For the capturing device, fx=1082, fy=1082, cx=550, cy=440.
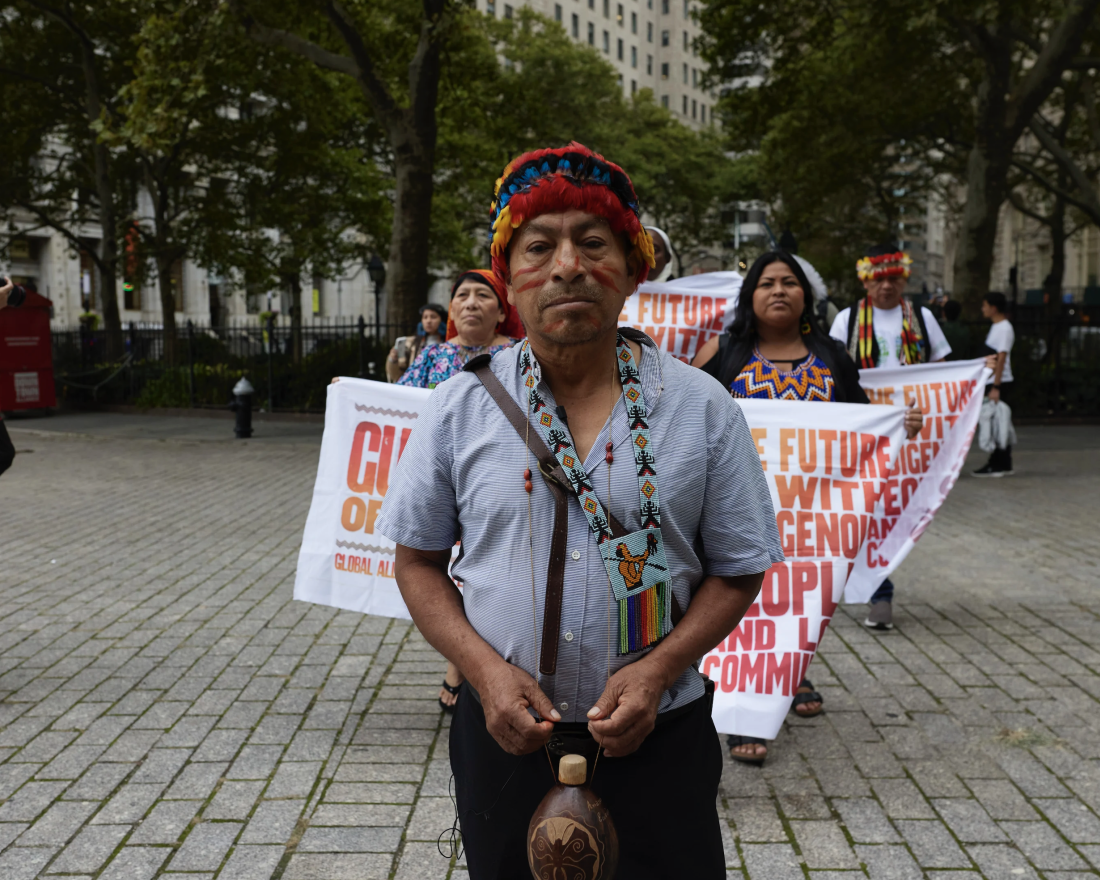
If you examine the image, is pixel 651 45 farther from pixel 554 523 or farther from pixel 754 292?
pixel 554 523

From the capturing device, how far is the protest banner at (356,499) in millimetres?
4941

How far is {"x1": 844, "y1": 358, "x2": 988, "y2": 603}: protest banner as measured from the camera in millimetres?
5535

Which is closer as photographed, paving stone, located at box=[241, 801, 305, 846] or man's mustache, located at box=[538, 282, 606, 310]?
man's mustache, located at box=[538, 282, 606, 310]

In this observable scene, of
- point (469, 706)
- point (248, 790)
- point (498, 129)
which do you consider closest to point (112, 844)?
point (248, 790)

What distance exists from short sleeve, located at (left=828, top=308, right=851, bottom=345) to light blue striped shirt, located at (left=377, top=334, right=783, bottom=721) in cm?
428

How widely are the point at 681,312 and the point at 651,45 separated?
93.2 metres

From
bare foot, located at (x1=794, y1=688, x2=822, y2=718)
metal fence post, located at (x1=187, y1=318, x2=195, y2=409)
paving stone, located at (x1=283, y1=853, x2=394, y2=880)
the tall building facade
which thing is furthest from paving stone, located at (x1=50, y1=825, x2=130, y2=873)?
the tall building facade

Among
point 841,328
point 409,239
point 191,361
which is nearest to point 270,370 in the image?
point 191,361

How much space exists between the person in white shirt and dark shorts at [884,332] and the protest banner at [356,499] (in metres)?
2.58

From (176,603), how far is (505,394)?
5344mm

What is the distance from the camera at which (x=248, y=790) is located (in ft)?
12.9

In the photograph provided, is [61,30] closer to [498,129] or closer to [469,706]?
[498,129]

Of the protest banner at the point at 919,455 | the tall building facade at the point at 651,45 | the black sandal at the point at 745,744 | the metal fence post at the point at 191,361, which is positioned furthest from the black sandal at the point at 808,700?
the tall building facade at the point at 651,45

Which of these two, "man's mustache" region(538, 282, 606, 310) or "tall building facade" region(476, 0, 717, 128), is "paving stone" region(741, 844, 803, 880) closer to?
"man's mustache" region(538, 282, 606, 310)
